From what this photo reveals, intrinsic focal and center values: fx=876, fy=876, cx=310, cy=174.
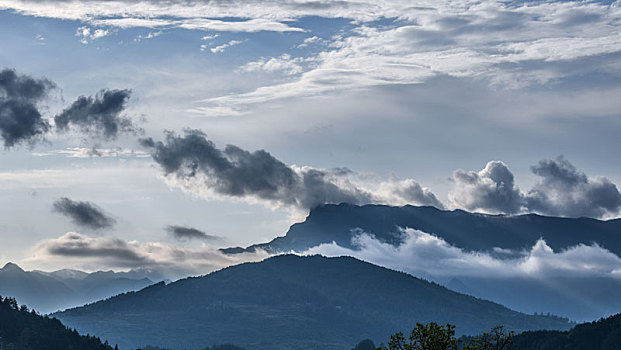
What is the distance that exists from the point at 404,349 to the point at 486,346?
14.3m

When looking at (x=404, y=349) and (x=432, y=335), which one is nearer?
(x=432, y=335)

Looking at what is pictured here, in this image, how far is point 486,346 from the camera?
152625mm

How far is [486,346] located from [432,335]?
13.1 meters

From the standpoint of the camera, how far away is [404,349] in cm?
15538

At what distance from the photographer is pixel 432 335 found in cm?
14538

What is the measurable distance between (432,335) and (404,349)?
1146 cm
